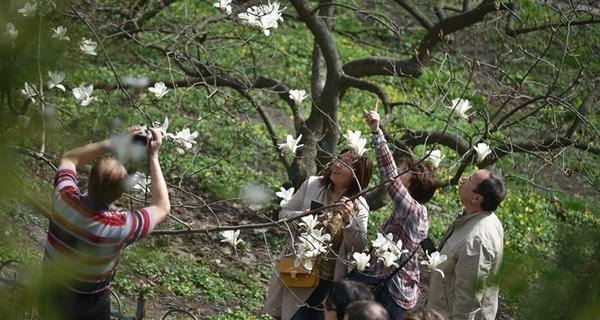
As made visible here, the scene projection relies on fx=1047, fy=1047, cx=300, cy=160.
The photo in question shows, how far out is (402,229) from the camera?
5.80m

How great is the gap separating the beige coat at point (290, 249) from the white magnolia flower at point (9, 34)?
10.4 ft

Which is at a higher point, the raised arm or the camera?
the camera

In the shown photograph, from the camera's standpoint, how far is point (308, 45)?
15.2 metres

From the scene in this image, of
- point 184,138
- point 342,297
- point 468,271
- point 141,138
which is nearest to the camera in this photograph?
point 141,138

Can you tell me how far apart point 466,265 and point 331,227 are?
77cm

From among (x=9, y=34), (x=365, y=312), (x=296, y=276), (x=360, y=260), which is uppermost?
(x=9, y=34)

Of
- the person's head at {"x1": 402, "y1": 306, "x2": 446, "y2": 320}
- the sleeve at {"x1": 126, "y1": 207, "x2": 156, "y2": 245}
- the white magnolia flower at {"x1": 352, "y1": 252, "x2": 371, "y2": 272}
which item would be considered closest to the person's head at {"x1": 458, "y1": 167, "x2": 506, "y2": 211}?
the white magnolia flower at {"x1": 352, "y1": 252, "x2": 371, "y2": 272}

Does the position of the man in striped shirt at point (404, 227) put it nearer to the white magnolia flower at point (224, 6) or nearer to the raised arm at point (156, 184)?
the white magnolia flower at point (224, 6)

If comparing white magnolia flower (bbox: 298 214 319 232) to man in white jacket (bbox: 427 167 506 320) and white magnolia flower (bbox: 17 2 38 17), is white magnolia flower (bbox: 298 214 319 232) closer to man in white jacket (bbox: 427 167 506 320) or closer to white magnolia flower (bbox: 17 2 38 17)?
man in white jacket (bbox: 427 167 506 320)

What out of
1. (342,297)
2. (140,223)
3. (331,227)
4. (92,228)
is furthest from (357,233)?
(92,228)

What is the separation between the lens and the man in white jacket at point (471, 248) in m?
5.47

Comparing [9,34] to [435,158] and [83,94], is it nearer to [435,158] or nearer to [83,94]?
[83,94]

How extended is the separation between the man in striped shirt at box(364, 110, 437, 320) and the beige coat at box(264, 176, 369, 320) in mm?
156

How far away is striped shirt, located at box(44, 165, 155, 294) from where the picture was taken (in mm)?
3609
